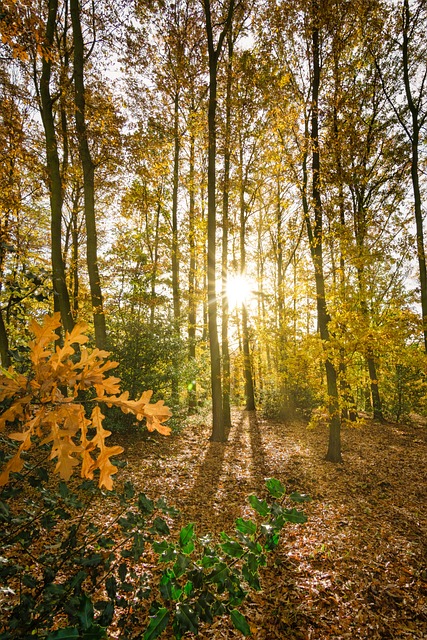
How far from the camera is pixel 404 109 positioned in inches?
427

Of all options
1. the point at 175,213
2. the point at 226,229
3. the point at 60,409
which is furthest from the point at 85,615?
the point at 175,213

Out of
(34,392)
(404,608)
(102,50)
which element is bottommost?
(404,608)

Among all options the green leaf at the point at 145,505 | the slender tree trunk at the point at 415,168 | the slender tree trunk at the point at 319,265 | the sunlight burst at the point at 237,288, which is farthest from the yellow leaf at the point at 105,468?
the sunlight burst at the point at 237,288

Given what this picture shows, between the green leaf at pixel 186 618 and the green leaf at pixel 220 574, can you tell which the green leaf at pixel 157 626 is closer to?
the green leaf at pixel 186 618

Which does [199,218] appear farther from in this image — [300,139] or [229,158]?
[300,139]

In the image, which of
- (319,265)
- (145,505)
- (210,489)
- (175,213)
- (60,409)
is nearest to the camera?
(60,409)

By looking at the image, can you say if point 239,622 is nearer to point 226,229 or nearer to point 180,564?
point 180,564

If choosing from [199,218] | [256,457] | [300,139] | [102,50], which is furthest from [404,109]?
[256,457]

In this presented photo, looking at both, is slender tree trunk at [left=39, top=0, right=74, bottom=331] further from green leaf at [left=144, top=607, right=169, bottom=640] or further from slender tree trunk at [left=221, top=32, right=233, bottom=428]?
green leaf at [left=144, top=607, right=169, bottom=640]

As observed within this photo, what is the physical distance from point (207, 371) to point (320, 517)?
33.4 ft

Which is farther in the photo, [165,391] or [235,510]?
[165,391]

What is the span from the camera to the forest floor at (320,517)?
288 cm

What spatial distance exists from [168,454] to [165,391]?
2.18 meters

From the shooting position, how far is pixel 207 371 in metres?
14.7
